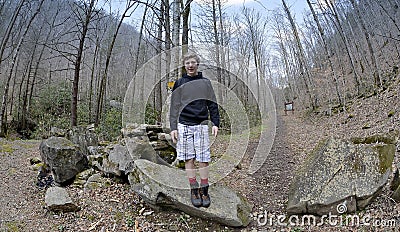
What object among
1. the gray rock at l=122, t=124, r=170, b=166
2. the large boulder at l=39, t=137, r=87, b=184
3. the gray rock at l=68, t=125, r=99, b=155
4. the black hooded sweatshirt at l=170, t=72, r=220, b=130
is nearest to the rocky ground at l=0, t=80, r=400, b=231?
the large boulder at l=39, t=137, r=87, b=184

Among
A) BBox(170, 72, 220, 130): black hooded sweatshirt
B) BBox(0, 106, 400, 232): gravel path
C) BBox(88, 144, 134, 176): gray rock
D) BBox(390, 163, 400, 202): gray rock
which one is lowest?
BBox(0, 106, 400, 232): gravel path

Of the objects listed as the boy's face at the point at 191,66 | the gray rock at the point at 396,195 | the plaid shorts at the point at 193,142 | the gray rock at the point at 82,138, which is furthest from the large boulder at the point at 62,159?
the gray rock at the point at 396,195

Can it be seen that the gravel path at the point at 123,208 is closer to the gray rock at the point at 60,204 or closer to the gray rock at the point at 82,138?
the gray rock at the point at 60,204

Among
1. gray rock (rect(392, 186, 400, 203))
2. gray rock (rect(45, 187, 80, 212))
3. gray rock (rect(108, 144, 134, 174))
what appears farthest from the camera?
gray rock (rect(108, 144, 134, 174))

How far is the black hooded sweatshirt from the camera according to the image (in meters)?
3.08

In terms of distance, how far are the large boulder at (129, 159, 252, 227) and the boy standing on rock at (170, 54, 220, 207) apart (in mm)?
396

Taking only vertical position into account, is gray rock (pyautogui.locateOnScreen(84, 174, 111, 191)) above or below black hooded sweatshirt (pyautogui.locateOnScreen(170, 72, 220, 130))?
below

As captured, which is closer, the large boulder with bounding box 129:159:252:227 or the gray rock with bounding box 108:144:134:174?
the large boulder with bounding box 129:159:252:227

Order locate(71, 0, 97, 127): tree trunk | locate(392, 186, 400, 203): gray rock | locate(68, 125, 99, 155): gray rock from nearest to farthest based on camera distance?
locate(392, 186, 400, 203): gray rock < locate(68, 125, 99, 155): gray rock < locate(71, 0, 97, 127): tree trunk

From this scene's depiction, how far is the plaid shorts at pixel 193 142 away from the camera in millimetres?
3121

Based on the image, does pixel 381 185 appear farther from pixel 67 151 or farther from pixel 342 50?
pixel 342 50

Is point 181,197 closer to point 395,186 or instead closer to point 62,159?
point 62,159

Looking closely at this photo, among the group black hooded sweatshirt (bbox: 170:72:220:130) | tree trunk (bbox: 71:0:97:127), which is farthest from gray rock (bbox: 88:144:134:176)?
tree trunk (bbox: 71:0:97:127)

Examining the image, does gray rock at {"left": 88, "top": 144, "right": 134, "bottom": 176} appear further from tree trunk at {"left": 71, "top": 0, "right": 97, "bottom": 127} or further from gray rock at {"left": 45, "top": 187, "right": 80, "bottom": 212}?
tree trunk at {"left": 71, "top": 0, "right": 97, "bottom": 127}
